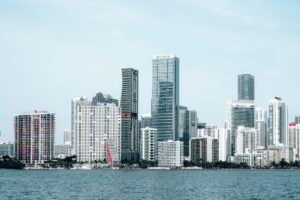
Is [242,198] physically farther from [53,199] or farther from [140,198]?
[53,199]

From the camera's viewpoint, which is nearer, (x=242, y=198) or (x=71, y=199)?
(x=71, y=199)

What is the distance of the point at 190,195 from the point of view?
372 feet

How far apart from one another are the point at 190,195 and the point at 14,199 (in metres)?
31.0

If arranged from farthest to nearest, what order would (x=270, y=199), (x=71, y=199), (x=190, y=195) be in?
(x=190, y=195), (x=270, y=199), (x=71, y=199)

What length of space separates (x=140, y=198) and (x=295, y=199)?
83.8ft

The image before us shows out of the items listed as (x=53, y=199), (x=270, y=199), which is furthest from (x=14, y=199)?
(x=270, y=199)

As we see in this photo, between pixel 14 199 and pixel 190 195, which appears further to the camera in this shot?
pixel 190 195

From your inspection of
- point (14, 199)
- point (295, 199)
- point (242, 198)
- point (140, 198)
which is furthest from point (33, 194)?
point (295, 199)

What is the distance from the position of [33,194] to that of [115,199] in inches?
716

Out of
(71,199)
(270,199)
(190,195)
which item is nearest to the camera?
(71,199)

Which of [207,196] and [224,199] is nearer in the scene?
[224,199]

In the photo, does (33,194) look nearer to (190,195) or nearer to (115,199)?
(115,199)

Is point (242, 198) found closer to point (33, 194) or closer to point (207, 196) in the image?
point (207, 196)

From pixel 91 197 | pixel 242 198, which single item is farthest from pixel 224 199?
pixel 91 197
